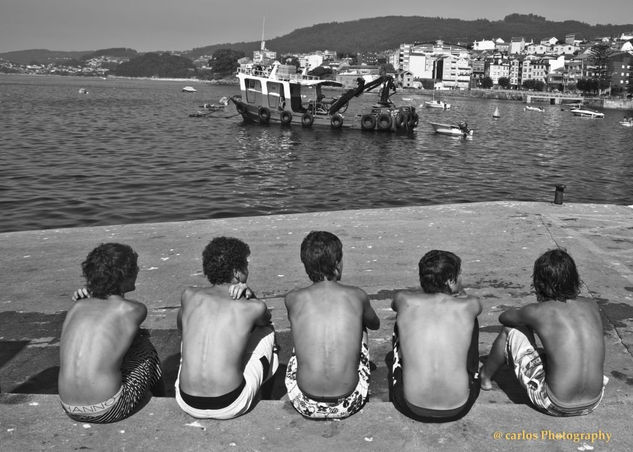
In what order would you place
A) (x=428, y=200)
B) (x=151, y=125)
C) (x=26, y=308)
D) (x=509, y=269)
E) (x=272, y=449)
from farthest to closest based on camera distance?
(x=151, y=125)
(x=428, y=200)
(x=509, y=269)
(x=26, y=308)
(x=272, y=449)

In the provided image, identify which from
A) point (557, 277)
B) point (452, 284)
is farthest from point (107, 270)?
point (557, 277)

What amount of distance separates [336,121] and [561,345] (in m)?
45.3

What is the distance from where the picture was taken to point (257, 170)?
94.3ft

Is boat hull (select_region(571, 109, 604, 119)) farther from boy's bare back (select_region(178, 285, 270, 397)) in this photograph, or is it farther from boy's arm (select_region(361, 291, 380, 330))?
boy's bare back (select_region(178, 285, 270, 397))

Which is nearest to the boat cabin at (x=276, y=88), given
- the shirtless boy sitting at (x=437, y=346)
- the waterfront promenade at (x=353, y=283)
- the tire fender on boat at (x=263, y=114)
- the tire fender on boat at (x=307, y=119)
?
the tire fender on boat at (x=263, y=114)

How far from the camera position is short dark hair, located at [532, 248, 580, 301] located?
3689 mm

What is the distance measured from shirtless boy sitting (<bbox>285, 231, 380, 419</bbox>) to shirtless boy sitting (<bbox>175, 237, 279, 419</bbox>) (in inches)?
10.5

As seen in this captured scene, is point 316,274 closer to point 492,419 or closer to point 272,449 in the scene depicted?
point 272,449

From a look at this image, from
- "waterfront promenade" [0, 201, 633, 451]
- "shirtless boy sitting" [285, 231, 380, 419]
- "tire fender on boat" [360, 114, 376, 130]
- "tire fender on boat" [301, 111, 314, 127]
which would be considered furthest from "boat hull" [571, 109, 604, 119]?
"shirtless boy sitting" [285, 231, 380, 419]

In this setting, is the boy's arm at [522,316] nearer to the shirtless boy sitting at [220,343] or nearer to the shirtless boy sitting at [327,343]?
the shirtless boy sitting at [327,343]

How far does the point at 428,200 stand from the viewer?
22344 millimetres

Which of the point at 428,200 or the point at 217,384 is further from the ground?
the point at 217,384

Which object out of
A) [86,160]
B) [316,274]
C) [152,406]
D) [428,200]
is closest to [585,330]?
[316,274]

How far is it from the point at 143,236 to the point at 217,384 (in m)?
6.33
